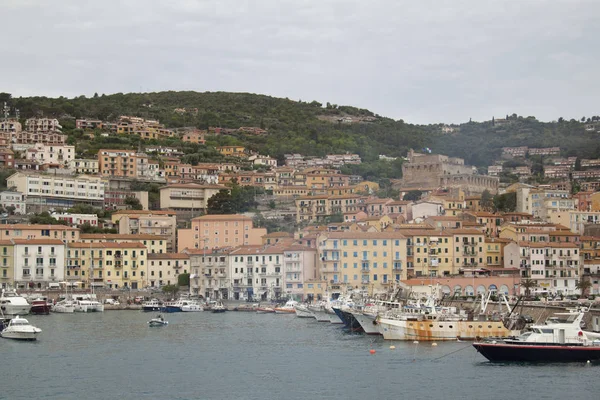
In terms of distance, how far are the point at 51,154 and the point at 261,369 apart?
85634 mm

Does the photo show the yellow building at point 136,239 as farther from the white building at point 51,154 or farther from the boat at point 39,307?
the white building at point 51,154

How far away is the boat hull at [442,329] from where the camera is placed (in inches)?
2119

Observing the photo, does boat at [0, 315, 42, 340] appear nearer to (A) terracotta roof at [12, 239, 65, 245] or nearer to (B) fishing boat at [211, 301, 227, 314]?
(B) fishing boat at [211, 301, 227, 314]

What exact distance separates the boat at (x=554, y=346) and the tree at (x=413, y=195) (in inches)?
2729

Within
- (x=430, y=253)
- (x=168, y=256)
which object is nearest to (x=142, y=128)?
(x=168, y=256)

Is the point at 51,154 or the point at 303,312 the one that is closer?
the point at 303,312

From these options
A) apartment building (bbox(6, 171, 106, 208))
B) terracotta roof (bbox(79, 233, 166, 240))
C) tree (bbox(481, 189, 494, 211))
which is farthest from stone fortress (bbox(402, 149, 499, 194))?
terracotta roof (bbox(79, 233, 166, 240))

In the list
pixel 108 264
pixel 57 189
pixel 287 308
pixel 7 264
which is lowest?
pixel 287 308

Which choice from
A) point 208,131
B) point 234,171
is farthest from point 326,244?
point 208,131

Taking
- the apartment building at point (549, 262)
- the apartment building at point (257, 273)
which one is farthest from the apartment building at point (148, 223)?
the apartment building at point (549, 262)

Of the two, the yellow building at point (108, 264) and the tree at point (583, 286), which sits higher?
the yellow building at point (108, 264)

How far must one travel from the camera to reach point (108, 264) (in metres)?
92.8

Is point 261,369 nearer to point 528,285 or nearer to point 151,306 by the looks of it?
point 528,285

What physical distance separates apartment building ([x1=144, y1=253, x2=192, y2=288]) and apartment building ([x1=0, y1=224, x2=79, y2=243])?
23.5ft
